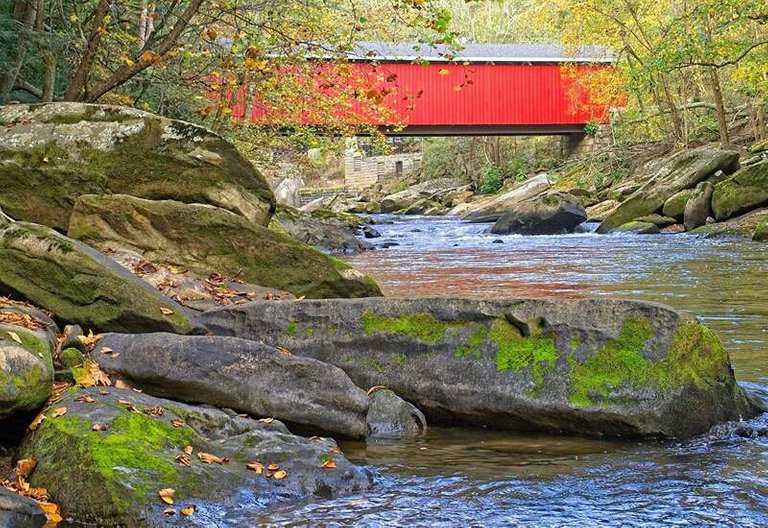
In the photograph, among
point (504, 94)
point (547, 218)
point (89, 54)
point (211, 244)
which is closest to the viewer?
point (211, 244)

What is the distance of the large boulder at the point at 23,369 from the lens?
150 inches

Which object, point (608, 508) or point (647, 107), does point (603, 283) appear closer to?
point (608, 508)

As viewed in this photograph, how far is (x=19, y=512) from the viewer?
3254 mm

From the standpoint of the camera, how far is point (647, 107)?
98.2 ft

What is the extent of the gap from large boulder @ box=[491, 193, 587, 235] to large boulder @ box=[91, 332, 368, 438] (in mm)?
16591

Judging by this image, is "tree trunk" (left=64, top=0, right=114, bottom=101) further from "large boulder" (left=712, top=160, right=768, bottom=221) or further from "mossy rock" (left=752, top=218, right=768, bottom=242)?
"large boulder" (left=712, top=160, right=768, bottom=221)

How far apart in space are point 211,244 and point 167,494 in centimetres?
449

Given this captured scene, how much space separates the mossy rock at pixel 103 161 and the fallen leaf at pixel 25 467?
4.78 metres

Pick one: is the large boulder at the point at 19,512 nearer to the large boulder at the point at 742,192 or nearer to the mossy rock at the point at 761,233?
the mossy rock at the point at 761,233

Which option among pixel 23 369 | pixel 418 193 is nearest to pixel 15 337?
pixel 23 369

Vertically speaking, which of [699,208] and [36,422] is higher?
[699,208]

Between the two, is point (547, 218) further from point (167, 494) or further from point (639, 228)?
point (167, 494)

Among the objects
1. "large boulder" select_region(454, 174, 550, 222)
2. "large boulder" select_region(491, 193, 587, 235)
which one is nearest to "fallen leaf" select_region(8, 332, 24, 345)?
"large boulder" select_region(491, 193, 587, 235)

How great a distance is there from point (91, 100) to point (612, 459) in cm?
732
